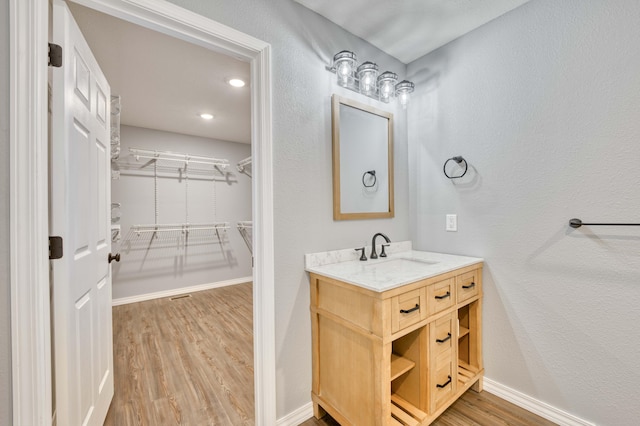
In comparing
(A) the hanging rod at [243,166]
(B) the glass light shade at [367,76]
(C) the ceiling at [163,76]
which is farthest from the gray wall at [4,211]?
(A) the hanging rod at [243,166]

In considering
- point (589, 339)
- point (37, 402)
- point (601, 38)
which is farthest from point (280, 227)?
point (601, 38)

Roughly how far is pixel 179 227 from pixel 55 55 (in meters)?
3.29

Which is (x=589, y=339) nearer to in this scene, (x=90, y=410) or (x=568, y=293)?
(x=568, y=293)

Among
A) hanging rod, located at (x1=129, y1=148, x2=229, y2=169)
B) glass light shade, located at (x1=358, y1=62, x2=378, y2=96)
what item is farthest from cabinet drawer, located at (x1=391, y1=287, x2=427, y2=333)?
hanging rod, located at (x1=129, y1=148, x2=229, y2=169)

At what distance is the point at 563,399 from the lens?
156 centimetres

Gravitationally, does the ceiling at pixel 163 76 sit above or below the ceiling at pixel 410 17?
below

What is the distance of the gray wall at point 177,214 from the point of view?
148 inches

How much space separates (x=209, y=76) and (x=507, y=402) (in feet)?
10.8

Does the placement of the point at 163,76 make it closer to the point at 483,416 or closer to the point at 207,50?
the point at 207,50

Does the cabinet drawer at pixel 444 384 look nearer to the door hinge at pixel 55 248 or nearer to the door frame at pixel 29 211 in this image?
the door frame at pixel 29 211

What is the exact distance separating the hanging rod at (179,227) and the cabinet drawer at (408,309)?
365 cm

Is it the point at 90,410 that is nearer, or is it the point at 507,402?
the point at 90,410

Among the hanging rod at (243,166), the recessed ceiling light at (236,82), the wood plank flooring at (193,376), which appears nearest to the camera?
the wood plank flooring at (193,376)

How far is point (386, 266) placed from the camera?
177 cm
